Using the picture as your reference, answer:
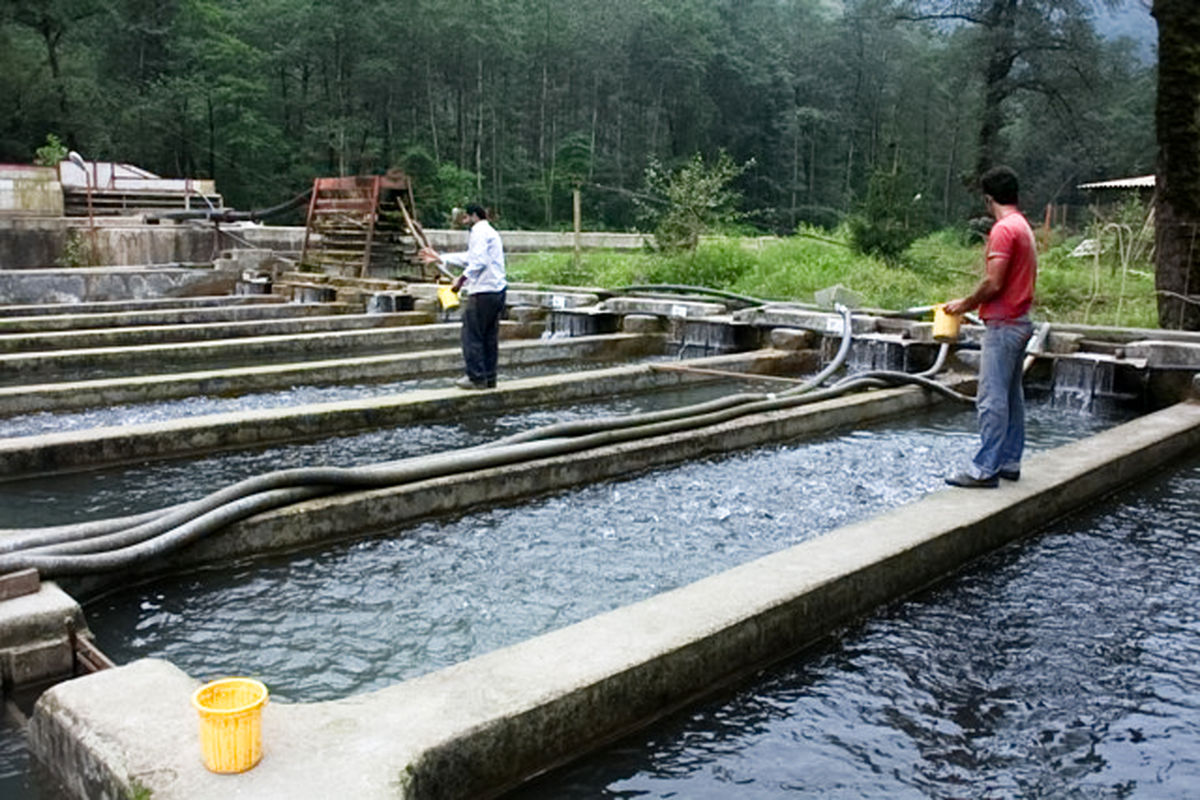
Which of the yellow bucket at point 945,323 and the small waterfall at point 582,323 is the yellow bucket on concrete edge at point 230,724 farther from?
the small waterfall at point 582,323

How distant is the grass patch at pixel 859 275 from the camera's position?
548 inches

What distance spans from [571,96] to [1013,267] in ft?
158

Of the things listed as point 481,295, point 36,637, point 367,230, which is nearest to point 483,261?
point 481,295

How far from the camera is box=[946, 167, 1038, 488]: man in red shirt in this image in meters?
5.80

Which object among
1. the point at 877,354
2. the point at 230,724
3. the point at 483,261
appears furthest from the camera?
the point at 877,354

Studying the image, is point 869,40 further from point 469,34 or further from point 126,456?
point 126,456

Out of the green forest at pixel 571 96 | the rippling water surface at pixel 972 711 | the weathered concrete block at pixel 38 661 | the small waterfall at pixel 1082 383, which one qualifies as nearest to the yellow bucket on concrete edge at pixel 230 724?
the rippling water surface at pixel 972 711

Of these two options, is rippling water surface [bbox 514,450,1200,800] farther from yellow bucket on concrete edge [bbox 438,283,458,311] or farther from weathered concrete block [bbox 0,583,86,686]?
yellow bucket on concrete edge [bbox 438,283,458,311]

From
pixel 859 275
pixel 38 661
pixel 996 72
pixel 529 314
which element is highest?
pixel 996 72

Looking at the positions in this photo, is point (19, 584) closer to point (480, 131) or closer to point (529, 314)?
point (529, 314)

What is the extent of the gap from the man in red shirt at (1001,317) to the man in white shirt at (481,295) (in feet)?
14.3

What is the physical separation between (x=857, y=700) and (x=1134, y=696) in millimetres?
1116

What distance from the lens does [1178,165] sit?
11727mm

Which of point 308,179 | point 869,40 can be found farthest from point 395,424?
point 869,40
